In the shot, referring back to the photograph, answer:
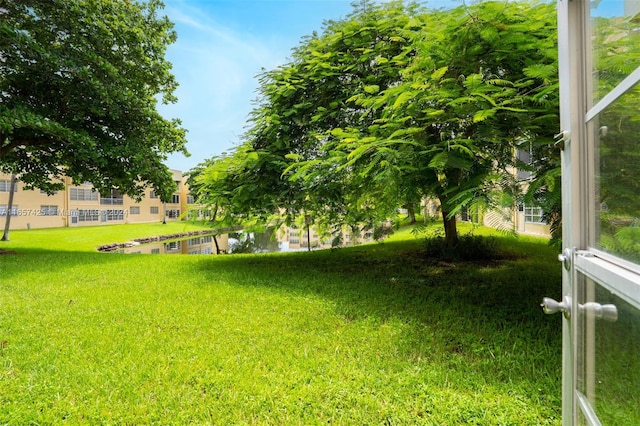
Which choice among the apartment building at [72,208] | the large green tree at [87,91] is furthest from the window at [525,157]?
the apartment building at [72,208]

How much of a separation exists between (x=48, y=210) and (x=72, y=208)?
1.86 metres

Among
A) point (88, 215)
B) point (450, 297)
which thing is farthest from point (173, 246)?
point (450, 297)

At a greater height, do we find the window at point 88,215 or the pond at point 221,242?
the window at point 88,215

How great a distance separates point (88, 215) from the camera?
101 feet

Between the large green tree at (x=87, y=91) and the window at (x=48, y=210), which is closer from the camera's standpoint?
the large green tree at (x=87, y=91)

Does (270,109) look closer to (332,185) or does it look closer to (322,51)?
(322,51)

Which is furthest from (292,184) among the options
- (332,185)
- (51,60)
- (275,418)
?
(51,60)

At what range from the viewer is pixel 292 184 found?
639 centimetres

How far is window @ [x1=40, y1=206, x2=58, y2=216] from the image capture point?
27.2 metres

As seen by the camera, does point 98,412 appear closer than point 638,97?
No

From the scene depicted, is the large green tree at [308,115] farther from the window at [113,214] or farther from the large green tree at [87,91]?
the window at [113,214]

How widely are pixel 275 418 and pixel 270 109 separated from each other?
5.90 m

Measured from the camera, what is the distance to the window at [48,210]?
27152 millimetres

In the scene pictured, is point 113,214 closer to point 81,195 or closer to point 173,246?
point 81,195
